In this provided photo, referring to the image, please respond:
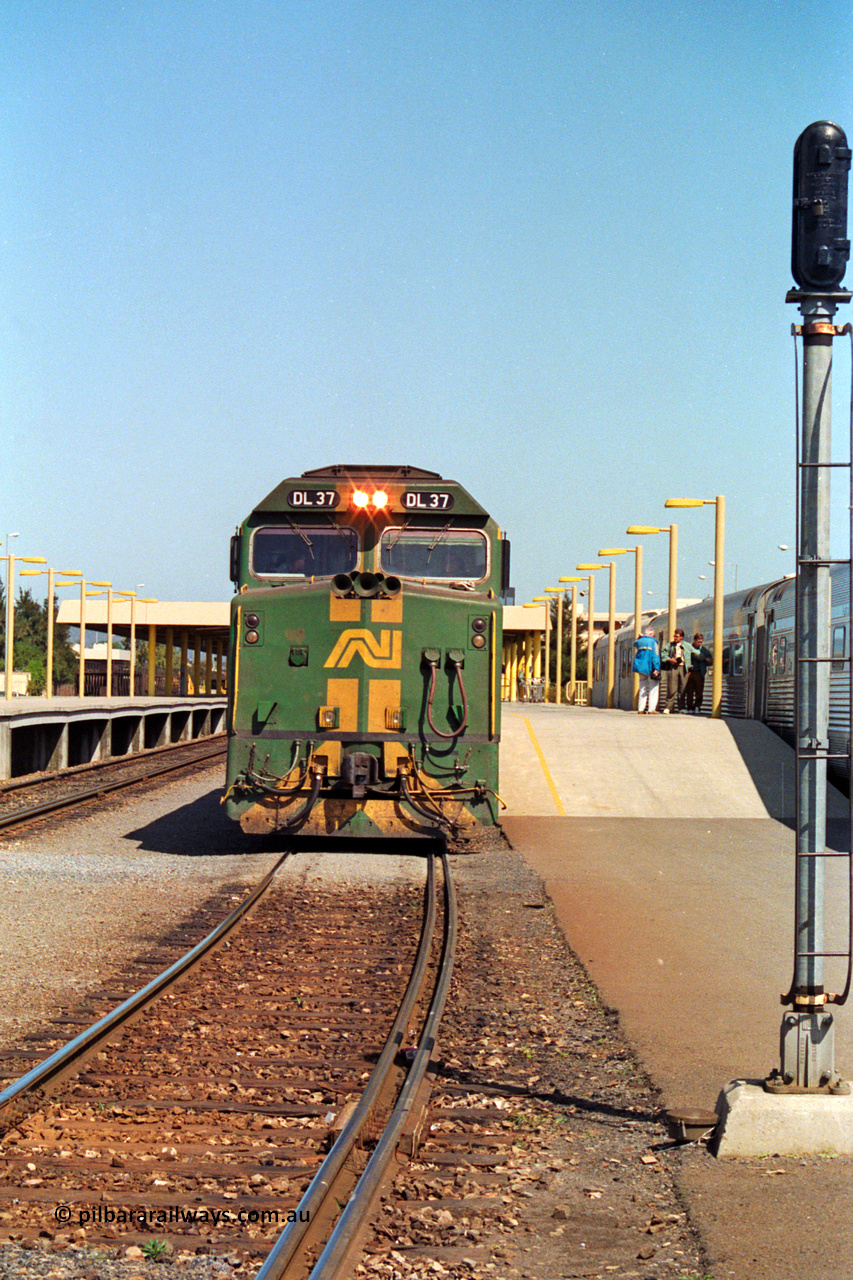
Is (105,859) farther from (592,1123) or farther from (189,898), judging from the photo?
(592,1123)

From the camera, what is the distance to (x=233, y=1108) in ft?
18.8

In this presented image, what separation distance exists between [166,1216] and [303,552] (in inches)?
389

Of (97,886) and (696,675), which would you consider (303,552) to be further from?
(696,675)

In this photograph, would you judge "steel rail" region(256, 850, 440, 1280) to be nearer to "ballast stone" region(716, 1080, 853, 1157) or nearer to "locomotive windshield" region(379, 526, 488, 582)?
"ballast stone" region(716, 1080, 853, 1157)

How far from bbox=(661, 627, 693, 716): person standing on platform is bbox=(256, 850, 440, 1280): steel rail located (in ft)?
64.6

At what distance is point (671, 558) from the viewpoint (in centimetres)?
2989

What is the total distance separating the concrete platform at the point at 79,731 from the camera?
24859mm

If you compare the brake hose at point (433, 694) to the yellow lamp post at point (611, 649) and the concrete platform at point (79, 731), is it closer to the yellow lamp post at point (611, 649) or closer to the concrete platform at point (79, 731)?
the concrete platform at point (79, 731)

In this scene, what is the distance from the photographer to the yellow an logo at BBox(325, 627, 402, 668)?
13.1m

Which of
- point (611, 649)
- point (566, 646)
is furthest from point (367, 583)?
point (566, 646)

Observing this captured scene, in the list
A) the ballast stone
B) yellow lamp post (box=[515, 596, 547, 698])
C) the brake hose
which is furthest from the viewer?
yellow lamp post (box=[515, 596, 547, 698])

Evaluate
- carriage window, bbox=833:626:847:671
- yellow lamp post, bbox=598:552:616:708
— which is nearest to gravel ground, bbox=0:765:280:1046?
carriage window, bbox=833:626:847:671

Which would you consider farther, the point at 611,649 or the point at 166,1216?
the point at 611,649

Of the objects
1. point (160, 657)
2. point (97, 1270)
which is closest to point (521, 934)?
point (97, 1270)
